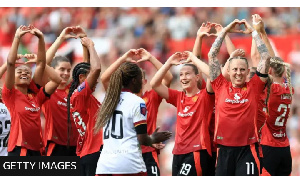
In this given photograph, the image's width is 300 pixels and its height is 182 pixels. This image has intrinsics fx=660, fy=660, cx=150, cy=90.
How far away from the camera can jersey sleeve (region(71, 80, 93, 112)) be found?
8.77 m

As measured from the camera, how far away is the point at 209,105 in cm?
926

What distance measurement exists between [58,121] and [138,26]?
323 inches

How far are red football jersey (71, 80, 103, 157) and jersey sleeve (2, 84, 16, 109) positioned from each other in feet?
2.87

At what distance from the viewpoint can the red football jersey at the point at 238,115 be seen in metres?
8.50

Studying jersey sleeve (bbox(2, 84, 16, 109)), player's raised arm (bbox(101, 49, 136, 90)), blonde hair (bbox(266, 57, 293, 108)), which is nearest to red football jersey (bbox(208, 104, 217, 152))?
blonde hair (bbox(266, 57, 293, 108))

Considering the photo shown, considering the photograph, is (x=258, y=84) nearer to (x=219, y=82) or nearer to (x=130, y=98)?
(x=219, y=82)

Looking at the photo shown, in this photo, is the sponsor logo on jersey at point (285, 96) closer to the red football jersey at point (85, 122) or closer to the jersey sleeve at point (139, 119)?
the red football jersey at point (85, 122)

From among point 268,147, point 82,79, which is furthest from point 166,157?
point 82,79

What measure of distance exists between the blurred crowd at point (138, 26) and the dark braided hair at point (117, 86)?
750cm

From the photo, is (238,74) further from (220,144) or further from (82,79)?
(82,79)

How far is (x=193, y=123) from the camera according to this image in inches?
360

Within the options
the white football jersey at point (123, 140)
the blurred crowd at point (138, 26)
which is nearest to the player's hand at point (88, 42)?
the white football jersey at point (123, 140)

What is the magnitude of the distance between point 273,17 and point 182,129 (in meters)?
8.38

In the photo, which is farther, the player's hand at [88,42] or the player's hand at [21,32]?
the player's hand at [88,42]
